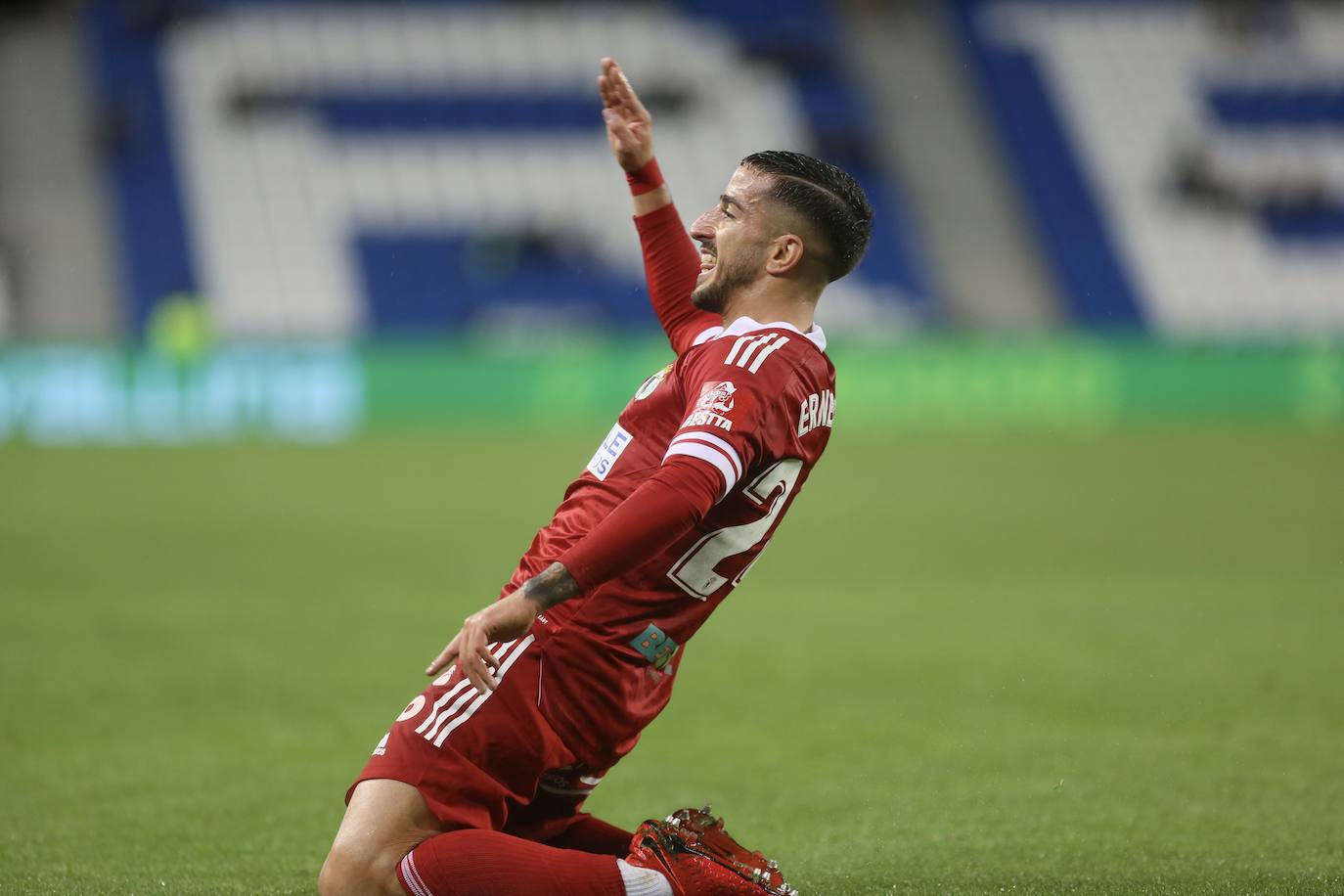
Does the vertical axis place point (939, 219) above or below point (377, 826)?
above

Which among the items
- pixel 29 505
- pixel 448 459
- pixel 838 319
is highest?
pixel 838 319

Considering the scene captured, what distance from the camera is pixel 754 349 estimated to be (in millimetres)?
3688

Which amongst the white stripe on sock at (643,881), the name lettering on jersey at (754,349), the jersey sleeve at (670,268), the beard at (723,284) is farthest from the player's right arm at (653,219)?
the white stripe on sock at (643,881)

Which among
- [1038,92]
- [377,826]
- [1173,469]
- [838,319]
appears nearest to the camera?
[377,826]

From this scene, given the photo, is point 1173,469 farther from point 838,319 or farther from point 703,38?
point 703,38

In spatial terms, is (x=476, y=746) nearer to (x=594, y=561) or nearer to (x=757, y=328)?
(x=594, y=561)

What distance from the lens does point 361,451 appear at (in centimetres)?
1900

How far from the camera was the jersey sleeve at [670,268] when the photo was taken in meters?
4.52

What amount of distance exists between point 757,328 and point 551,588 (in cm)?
82

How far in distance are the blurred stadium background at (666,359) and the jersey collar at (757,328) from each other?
152cm

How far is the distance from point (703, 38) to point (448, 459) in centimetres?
1482

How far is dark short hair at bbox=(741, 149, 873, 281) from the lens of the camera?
Answer: 3.85m

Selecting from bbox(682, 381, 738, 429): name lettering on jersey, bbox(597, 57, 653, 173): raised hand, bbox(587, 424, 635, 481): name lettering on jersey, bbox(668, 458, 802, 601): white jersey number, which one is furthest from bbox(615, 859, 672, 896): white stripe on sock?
bbox(597, 57, 653, 173): raised hand

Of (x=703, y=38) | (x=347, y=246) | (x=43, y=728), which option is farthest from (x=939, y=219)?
(x=43, y=728)
